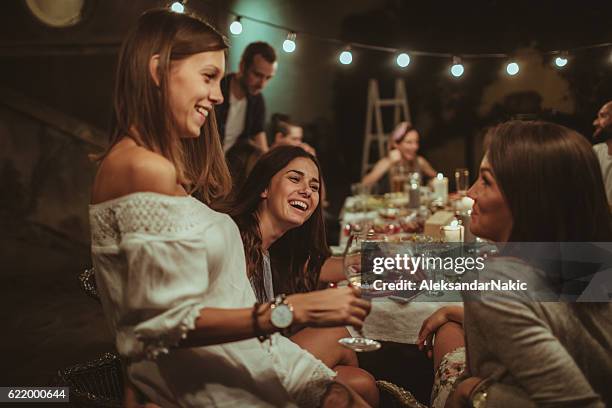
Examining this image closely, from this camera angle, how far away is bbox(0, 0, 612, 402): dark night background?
5.36m

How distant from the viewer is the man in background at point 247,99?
4.54m

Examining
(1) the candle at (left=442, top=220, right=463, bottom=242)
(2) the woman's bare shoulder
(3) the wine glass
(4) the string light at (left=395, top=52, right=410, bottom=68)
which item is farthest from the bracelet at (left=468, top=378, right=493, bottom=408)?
(4) the string light at (left=395, top=52, right=410, bottom=68)

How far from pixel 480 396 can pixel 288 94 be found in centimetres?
689

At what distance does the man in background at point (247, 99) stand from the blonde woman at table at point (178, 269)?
301cm

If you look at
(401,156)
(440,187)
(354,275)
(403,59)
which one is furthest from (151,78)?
(401,156)

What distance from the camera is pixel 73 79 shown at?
6.38 metres

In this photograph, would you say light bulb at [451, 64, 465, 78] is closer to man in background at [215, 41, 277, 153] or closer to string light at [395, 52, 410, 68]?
string light at [395, 52, 410, 68]

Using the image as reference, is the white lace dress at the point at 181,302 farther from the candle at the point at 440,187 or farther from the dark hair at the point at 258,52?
the candle at the point at 440,187

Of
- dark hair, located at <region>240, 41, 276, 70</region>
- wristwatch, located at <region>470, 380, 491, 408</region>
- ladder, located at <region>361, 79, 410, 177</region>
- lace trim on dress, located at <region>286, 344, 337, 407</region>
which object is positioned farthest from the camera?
ladder, located at <region>361, 79, 410, 177</region>

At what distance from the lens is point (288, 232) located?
97.3 inches

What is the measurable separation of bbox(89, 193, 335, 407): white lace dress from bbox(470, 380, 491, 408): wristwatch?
1.20 ft

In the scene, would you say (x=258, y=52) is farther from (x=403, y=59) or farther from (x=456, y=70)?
(x=456, y=70)

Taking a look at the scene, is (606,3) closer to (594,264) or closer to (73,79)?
(73,79)

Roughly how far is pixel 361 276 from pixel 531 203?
1.77 ft
